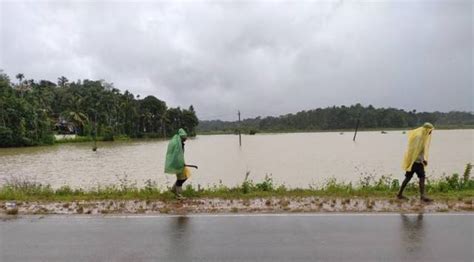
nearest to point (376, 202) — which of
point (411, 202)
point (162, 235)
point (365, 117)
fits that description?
point (411, 202)

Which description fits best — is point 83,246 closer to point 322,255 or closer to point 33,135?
point 322,255

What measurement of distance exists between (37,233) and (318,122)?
15429 centimetres

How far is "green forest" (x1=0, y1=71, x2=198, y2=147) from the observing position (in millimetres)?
69812

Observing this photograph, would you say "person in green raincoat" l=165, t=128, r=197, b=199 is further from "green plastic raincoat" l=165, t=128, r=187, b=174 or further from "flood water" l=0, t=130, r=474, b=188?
"flood water" l=0, t=130, r=474, b=188

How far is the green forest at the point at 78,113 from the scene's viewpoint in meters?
69.8

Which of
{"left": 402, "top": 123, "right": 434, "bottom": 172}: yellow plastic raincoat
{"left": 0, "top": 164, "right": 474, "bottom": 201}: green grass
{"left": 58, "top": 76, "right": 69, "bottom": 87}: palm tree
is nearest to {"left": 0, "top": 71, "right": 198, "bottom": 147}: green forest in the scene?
{"left": 58, "top": 76, "right": 69, "bottom": 87}: palm tree

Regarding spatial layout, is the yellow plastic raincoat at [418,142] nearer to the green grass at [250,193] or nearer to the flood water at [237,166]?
the green grass at [250,193]

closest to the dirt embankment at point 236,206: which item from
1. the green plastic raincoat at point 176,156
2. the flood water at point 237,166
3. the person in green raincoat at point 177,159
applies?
the person in green raincoat at point 177,159

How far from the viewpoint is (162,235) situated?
6602mm

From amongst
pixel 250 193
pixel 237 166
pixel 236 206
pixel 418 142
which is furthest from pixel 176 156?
pixel 237 166

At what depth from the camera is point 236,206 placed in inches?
350

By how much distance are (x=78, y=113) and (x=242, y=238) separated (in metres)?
→ 95.1

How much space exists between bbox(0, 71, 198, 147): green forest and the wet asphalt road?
6753 cm

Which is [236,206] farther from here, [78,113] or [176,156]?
[78,113]
